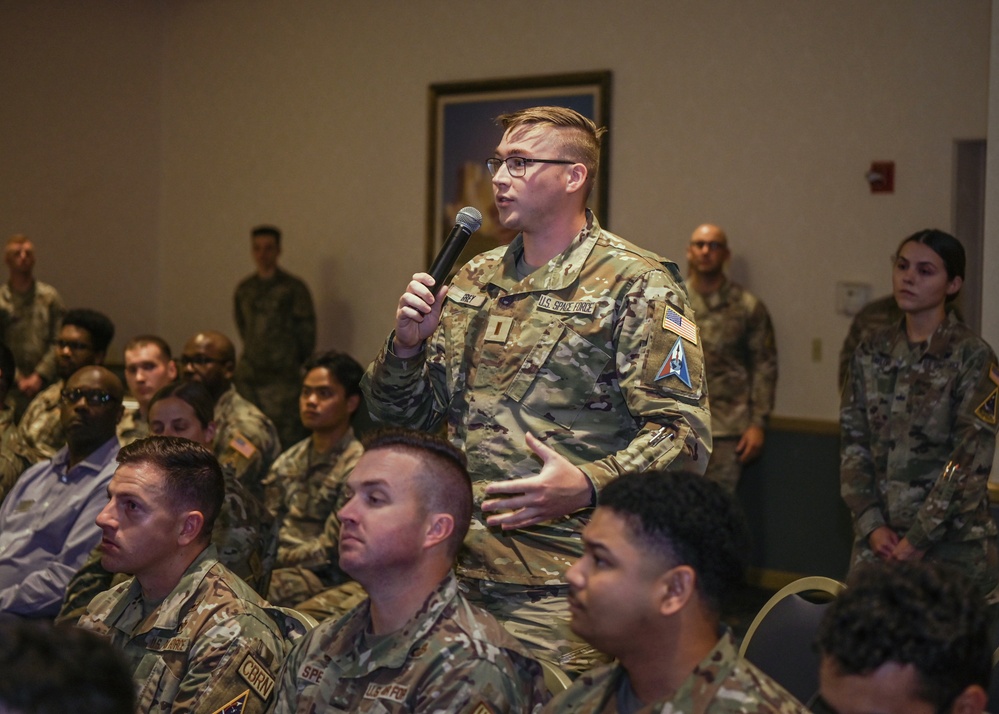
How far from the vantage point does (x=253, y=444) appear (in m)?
4.33

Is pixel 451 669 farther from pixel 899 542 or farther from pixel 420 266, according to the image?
pixel 420 266

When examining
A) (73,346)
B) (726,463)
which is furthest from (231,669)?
(726,463)

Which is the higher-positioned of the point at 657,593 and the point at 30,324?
the point at 30,324

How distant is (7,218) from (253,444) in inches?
176

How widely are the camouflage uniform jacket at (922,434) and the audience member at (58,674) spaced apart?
2.44 metres

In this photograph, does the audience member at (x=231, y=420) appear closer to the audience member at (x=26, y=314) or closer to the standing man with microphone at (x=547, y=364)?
the standing man with microphone at (x=547, y=364)

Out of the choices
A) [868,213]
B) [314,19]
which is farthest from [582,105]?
[314,19]

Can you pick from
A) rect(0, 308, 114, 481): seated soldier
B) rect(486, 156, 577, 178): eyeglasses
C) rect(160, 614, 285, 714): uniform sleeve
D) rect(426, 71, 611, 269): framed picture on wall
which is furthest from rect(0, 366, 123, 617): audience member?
rect(426, 71, 611, 269): framed picture on wall

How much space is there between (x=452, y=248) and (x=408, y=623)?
0.69 meters

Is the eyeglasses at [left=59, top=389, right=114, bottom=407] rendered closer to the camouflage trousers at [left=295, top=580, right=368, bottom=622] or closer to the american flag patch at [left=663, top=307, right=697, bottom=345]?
the camouflage trousers at [left=295, top=580, right=368, bottom=622]

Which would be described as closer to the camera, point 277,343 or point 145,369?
point 145,369

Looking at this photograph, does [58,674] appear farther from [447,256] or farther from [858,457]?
[858,457]

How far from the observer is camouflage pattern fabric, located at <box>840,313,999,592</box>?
319cm

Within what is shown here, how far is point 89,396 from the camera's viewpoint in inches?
145
